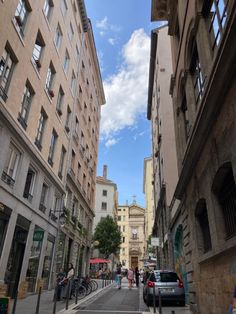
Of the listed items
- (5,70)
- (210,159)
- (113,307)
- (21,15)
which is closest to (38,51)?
(21,15)

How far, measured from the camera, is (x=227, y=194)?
823cm

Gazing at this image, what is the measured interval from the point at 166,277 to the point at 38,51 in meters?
15.3

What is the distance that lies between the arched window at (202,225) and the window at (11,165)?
28.3ft

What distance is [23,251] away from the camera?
16172 mm

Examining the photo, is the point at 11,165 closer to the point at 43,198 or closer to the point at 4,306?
the point at 43,198

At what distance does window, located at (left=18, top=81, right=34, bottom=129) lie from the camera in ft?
53.1

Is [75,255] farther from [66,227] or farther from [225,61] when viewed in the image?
[225,61]

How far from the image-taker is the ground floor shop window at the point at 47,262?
62.6 ft

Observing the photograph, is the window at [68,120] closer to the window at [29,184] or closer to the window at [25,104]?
the window at [25,104]

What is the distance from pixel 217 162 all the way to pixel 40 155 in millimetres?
12341

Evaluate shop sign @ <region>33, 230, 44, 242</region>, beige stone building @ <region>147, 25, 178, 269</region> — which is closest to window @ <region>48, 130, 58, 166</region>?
shop sign @ <region>33, 230, 44, 242</region>

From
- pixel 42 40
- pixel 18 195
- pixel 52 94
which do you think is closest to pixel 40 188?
pixel 18 195

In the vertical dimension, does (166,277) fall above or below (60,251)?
below

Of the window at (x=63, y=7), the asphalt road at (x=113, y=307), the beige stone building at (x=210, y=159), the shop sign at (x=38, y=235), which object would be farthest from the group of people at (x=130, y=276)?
the window at (x=63, y=7)
